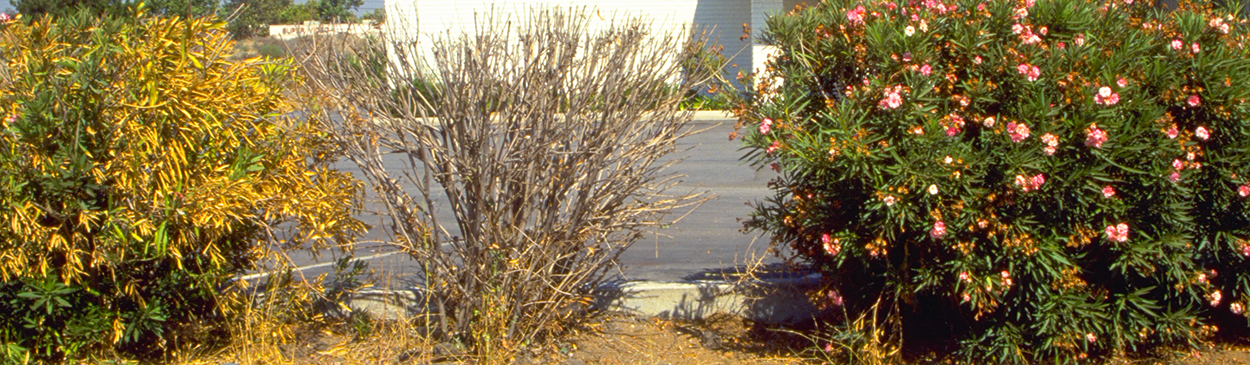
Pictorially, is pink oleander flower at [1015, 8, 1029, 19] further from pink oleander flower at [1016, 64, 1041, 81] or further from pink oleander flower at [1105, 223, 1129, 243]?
pink oleander flower at [1105, 223, 1129, 243]

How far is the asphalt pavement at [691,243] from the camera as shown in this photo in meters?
5.72

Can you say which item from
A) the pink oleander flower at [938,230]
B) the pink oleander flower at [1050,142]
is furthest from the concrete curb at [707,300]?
the pink oleander flower at [1050,142]

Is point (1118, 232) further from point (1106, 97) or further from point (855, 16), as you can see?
point (855, 16)

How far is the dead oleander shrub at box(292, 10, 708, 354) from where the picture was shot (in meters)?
3.90

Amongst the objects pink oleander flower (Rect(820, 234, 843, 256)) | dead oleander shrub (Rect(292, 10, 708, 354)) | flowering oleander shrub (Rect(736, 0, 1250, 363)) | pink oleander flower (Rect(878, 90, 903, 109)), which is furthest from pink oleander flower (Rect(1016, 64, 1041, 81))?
dead oleander shrub (Rect(292, 10, 708, 354))

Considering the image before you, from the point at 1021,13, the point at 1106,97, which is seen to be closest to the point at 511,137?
the point at 1021,13

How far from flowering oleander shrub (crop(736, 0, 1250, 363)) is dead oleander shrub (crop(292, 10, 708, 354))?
55 cm

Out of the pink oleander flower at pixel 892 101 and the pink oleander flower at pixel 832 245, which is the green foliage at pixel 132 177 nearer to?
the pink oleander flower at pixel 832 245

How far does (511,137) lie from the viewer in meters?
4.00

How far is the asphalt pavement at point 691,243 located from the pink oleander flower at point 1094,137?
1475 mm

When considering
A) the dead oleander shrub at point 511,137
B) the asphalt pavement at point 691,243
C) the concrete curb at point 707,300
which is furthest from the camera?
the asphalt pavement at point 691,243

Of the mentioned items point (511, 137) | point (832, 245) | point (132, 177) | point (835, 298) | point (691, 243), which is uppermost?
point (511, 137)

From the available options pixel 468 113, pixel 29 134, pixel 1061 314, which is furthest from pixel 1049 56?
pixel 29 134

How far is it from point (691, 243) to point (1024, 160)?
3846 millimetres
